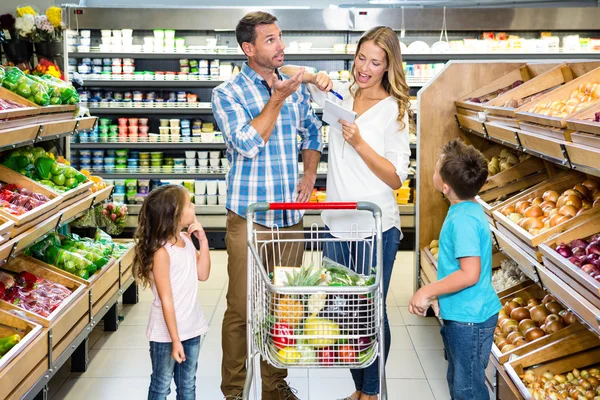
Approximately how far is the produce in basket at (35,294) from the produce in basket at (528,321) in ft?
7.16

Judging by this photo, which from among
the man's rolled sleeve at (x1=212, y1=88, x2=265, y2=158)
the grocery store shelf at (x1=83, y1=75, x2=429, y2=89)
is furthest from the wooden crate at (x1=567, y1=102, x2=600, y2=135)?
the grocery store shelf at (x1=83, y1=75, x2=429, y2=89)

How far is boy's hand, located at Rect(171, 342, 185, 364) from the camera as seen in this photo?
2705 mm

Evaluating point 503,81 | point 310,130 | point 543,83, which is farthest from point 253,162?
point 503,81

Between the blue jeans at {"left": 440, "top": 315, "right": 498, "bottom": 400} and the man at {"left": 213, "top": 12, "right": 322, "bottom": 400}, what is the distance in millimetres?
856

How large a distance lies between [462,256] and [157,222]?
1166mm

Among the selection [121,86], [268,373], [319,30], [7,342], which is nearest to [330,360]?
[268,373]

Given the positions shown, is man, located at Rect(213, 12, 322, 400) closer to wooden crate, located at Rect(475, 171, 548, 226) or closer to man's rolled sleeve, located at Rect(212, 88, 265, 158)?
man's rolled sleeve, located at Rect(212, 88, 265, 158)

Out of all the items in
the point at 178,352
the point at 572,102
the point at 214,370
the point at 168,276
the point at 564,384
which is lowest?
the point at 214,370

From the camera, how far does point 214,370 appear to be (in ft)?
13.1

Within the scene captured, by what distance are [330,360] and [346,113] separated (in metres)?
0.99

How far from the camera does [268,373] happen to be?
10.7ft

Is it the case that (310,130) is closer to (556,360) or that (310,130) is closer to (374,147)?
(374,147)

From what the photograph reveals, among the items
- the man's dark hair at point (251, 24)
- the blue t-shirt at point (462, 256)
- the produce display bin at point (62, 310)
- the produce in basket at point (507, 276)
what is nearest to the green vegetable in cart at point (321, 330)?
the blue t-shirt at point (462, 256)

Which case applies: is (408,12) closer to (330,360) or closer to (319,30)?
(319,30)
